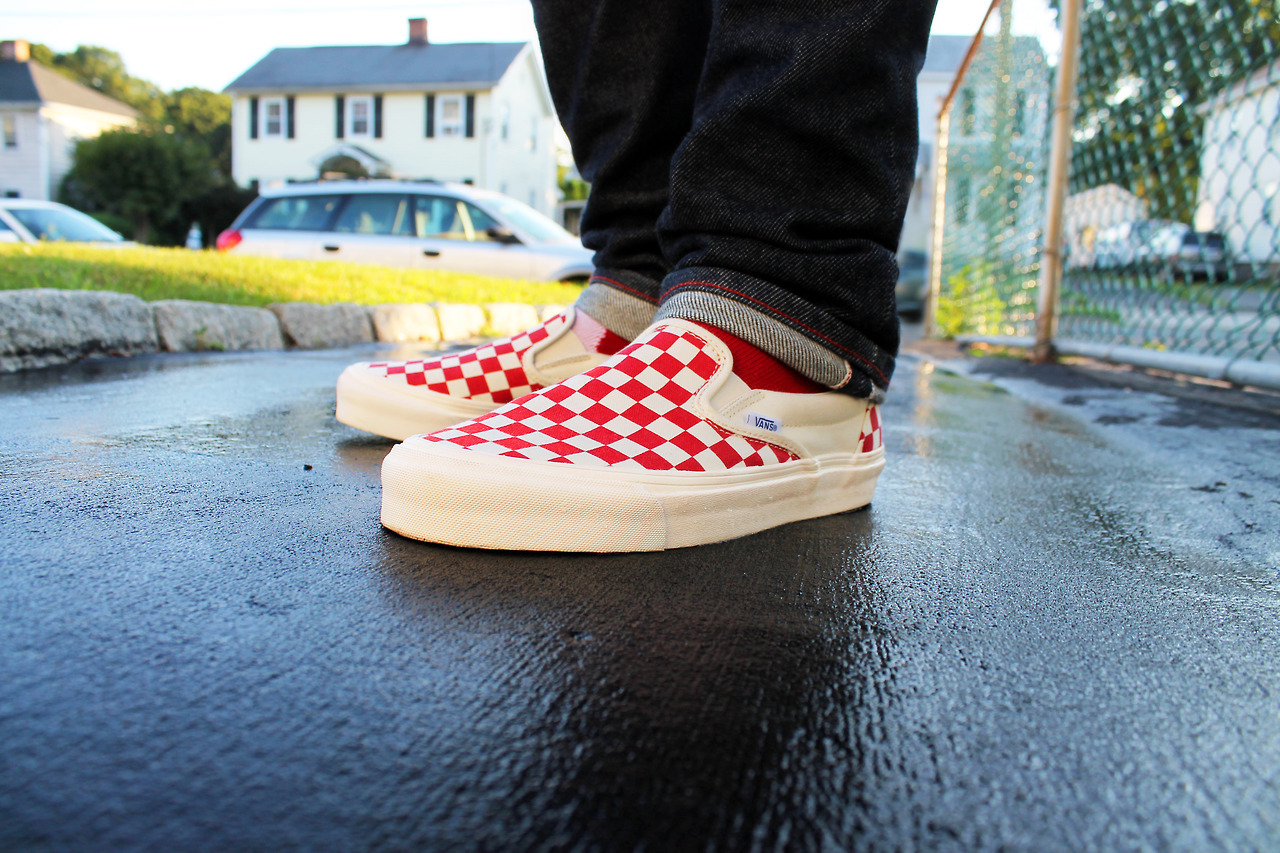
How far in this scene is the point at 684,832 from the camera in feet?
1.45

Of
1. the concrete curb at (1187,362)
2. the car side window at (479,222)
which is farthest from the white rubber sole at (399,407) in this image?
the car side window at (479,222)

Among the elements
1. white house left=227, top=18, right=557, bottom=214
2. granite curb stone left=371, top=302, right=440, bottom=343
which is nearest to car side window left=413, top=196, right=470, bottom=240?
granite curb stone left=371, top=302, right=440, bottom=343

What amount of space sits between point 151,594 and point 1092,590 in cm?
91

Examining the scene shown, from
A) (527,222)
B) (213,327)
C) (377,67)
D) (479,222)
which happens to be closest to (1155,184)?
(213,327)

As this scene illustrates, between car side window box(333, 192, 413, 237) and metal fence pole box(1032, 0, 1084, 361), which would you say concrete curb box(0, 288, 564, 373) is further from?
car side window box(333, 192, 413, 237)

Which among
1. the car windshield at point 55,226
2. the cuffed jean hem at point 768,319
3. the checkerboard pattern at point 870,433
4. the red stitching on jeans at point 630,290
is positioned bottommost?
the checkerboard pattern at point 870,433

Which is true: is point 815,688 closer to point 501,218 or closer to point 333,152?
point 501,218

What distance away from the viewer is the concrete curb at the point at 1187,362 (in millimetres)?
2230

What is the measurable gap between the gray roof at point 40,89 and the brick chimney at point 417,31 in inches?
499

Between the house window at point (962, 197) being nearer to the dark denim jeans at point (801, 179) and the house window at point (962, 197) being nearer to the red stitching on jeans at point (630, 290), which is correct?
the red stitching on jeans at point (630, 290)

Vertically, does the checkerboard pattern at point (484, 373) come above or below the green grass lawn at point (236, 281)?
below

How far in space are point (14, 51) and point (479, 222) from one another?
33.0 m

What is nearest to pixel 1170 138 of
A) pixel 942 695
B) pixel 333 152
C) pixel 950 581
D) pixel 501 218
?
pixel 950 581

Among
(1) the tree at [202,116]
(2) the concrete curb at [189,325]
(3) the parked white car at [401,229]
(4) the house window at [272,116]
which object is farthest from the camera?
(1) the tree at [202,116]
